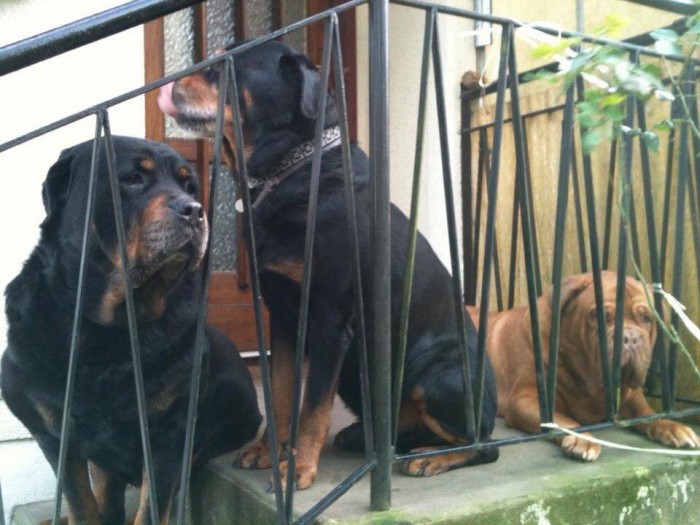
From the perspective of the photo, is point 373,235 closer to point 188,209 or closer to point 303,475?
point 188,209

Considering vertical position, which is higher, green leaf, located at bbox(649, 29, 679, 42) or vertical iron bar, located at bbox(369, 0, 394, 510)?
green leaf, located at bbox(649, 29, 679, 42)

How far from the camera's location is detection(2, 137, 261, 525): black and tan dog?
7.29 feet

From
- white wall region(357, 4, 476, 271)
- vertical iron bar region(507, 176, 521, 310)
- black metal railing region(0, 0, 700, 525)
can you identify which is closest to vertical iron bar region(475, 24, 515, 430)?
black metal railing region(0, 0, 700, 525)

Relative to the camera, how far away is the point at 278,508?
1.94 metres

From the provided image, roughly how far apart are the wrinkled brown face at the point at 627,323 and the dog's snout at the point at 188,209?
4.58 ft

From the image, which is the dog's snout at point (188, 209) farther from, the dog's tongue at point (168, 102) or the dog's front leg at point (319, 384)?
the dog's tongue at point (168, 102)

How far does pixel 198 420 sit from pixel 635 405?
1597 millimetres

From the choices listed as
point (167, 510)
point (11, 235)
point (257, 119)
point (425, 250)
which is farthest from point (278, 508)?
point (11, 235)

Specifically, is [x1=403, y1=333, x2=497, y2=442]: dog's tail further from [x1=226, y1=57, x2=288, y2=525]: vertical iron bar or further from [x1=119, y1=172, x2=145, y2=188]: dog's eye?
[x1=119, y1=172, x2=145, y2=188]: dog's eye

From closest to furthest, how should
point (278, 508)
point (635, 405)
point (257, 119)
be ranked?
point (278, 508), point (257, 119), point (635, 405)

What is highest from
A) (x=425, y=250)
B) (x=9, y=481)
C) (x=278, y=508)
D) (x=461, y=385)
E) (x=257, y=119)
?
(x=257, y=119)

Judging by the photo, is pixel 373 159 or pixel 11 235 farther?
pixel 11 235

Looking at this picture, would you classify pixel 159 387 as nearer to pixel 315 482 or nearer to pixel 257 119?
pixel 315 482

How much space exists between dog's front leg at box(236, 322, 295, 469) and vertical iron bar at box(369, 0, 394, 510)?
56 centimetres
